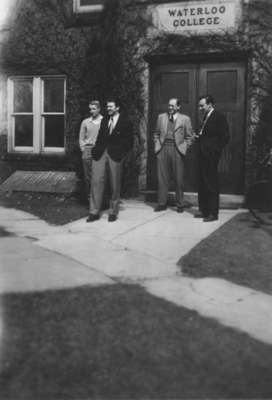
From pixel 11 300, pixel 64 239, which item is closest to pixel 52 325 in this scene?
pixel 11 300

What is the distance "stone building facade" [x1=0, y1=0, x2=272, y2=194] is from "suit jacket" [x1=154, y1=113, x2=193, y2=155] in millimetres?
1473

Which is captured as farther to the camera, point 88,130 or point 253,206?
point 88,130

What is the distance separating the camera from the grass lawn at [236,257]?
603cm

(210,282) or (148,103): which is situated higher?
(148,103)

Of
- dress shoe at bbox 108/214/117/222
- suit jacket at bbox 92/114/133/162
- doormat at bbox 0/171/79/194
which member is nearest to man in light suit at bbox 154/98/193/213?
suit jacket at bbox 92/114/133/162

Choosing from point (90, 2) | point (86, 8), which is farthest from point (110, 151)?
point (90, 2)

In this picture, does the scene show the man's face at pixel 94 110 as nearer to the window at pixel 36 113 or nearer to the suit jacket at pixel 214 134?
the suit jacket at pixel 214 134

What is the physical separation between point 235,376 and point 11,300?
2.15 meters

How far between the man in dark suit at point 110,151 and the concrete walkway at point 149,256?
30cm

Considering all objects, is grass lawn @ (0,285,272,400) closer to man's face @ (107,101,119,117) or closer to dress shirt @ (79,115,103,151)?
man's face @ (107,101,119,117)

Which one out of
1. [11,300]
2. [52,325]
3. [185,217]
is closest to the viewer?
[52,325]

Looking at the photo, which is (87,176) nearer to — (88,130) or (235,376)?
(88,130)

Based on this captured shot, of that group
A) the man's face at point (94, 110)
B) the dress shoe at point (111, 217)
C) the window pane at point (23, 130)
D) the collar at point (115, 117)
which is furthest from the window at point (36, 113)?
the dress shoe at point (111, 217)

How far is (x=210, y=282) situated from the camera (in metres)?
5.77
